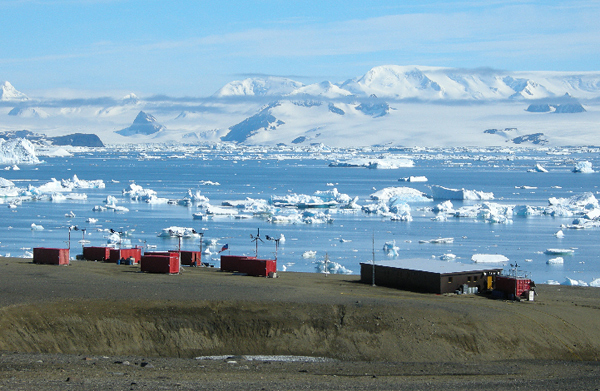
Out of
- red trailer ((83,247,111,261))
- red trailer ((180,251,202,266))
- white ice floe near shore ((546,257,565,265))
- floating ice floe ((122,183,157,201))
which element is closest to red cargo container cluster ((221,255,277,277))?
red trailer ((180,251,202,266))

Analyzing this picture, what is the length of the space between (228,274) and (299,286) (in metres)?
2.99

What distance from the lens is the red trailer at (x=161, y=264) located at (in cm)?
2016

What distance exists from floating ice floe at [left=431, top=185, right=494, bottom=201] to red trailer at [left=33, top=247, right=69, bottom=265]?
1548 inches

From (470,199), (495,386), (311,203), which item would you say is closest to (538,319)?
(495,386)

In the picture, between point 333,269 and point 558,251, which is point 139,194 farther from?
point 558,251

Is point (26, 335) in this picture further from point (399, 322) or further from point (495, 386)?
point (495, 386)

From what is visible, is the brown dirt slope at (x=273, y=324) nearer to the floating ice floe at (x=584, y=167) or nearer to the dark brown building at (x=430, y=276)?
the dark brown building at (x=430, y=276)

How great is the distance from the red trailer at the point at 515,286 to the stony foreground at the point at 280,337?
72 cm

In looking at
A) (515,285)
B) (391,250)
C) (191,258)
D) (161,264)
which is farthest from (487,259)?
(161,264)

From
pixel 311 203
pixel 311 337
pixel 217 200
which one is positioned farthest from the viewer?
Result: pixel 217 200

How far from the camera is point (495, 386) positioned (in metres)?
11.8

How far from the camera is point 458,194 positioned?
2269 inches

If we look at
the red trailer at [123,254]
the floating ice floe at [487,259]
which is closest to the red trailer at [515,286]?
the floating ice floe at [487,259]

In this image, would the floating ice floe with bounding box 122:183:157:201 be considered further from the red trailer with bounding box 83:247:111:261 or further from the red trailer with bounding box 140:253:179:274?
the red trailer with bounding box 140:253:179:274
